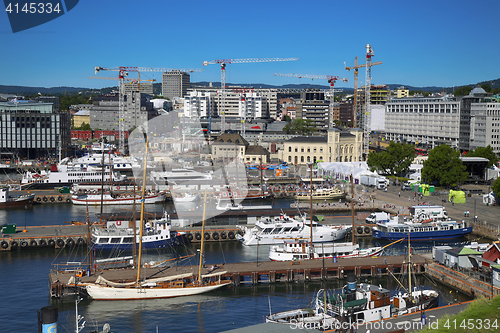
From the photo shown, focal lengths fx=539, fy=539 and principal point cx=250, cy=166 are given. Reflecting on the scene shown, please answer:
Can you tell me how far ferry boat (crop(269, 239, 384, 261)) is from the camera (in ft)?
62.5

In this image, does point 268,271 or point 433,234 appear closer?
point 268,271

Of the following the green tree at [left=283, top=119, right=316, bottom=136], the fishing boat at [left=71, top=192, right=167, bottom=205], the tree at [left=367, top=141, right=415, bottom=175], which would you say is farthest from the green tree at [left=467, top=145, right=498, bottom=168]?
the green tree at [left=283, top=119, right=316, bottom=136]

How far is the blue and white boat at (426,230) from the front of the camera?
22.9 metres

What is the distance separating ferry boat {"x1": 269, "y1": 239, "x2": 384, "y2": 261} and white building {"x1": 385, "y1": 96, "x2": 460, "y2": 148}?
35.7 meters

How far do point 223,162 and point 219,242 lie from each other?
24.1 meters

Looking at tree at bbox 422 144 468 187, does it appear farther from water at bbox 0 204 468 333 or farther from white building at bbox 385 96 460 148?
white building at bbox 385 96 460 148

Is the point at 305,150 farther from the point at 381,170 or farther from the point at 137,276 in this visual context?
the point at 137,276

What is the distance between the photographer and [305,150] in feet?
152

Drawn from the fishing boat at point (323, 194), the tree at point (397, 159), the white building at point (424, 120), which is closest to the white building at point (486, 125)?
the white building at point (424, 120)

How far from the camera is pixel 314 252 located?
62.7 feet

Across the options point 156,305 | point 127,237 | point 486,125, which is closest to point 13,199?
point 127,237

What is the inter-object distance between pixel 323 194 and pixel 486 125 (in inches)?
778

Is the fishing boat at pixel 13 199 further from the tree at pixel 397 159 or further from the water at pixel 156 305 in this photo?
the tree at pixel 397 159

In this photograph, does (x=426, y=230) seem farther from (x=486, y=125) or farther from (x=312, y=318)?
(x=486, y=125)
